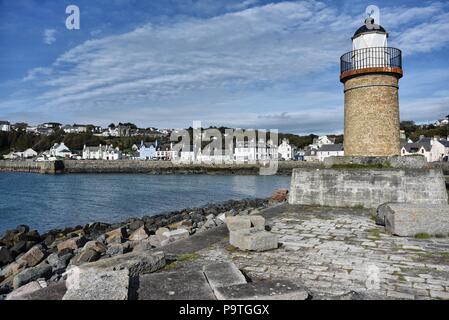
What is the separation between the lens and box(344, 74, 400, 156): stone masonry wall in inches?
420

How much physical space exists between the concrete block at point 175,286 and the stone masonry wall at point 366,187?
23.0ft

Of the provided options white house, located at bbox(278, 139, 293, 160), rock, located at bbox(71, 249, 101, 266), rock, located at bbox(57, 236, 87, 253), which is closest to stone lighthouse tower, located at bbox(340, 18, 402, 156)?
rock, located at bbox(71, 249, 101, 266)

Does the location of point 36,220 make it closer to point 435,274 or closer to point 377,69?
point 377,69

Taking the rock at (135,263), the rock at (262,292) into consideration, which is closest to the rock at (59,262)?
the rock at (135,263)

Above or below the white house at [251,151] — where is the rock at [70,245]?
below

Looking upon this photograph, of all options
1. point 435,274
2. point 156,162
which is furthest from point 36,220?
point 156,162

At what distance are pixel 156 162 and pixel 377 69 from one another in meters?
65.6

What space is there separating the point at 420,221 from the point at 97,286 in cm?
567

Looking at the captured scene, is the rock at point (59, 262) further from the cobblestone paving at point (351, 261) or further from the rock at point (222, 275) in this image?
the rock at point (222, 275)

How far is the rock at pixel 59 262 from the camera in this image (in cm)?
792

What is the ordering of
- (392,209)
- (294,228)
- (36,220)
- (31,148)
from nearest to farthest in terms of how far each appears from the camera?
(392,209)
(294,228)
(36,220)
(31,148)

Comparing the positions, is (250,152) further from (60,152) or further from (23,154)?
(23,154)

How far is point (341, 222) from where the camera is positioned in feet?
26.2
